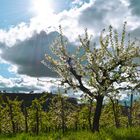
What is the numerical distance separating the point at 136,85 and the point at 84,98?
4707 millimetres

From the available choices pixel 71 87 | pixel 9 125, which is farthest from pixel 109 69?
pixel 9 125

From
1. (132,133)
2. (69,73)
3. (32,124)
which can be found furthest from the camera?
(32,124)

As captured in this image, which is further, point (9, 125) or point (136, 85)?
A: point (9, 125)

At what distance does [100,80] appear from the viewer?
105ft

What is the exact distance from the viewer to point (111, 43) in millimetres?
34562

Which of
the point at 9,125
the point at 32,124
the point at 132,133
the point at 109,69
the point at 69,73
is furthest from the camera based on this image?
the point at 9,125

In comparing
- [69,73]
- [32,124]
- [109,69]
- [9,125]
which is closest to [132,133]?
[109,69]

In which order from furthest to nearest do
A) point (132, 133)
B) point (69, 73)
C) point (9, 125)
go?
point (9, 125)
point (69, 73)
point (132, 133)

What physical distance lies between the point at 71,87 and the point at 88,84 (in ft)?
4.66

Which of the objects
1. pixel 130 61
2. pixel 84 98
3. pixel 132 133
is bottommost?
pixel 132 133

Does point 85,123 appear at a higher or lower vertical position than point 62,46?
lower

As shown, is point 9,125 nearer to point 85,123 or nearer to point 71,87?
point 85,123

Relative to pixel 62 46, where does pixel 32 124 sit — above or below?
below

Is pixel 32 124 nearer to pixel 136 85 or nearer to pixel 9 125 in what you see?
pixel 9 125
